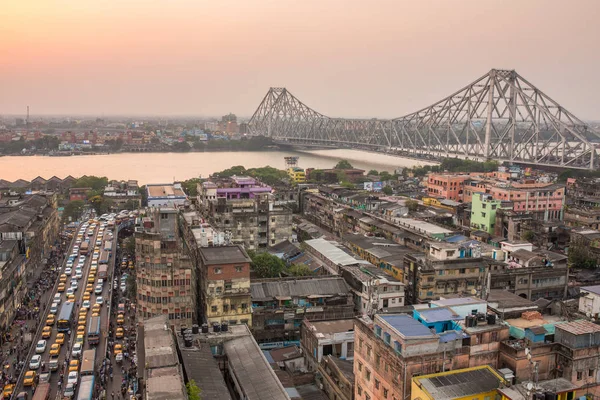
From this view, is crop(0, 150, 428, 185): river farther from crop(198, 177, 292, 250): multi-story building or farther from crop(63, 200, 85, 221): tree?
crop(198, 177, 292, 250): multi-story building

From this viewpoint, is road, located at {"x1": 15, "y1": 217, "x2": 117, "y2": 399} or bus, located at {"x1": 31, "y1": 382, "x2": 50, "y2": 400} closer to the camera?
bus, located at {"x1": 31, "y1": 382, "x2": 50, "y2": 400}

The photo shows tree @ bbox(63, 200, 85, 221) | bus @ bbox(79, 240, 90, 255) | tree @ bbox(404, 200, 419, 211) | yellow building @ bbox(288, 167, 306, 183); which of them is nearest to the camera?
bus @ bbox(79, 240, 90, 255)

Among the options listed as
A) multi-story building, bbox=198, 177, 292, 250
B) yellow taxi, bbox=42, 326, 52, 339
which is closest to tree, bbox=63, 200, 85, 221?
multi-story building, bbox=198, 177, 292, 250

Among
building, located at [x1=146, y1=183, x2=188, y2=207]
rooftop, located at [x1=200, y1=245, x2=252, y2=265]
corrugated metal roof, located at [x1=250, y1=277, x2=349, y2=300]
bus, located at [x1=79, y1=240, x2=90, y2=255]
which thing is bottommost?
bus, located at [x1=79, y1=240, x2=90, y2=255]

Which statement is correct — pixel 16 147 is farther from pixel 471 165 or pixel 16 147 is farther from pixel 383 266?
pixel 383 266

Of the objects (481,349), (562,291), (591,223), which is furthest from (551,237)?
(481,349)

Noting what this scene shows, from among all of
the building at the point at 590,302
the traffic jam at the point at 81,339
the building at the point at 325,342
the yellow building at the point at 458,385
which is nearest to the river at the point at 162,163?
the traffic jam at the point at 81,339

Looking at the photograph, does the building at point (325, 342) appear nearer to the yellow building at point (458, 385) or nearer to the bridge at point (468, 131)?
the yellow building at point (458, 385)
